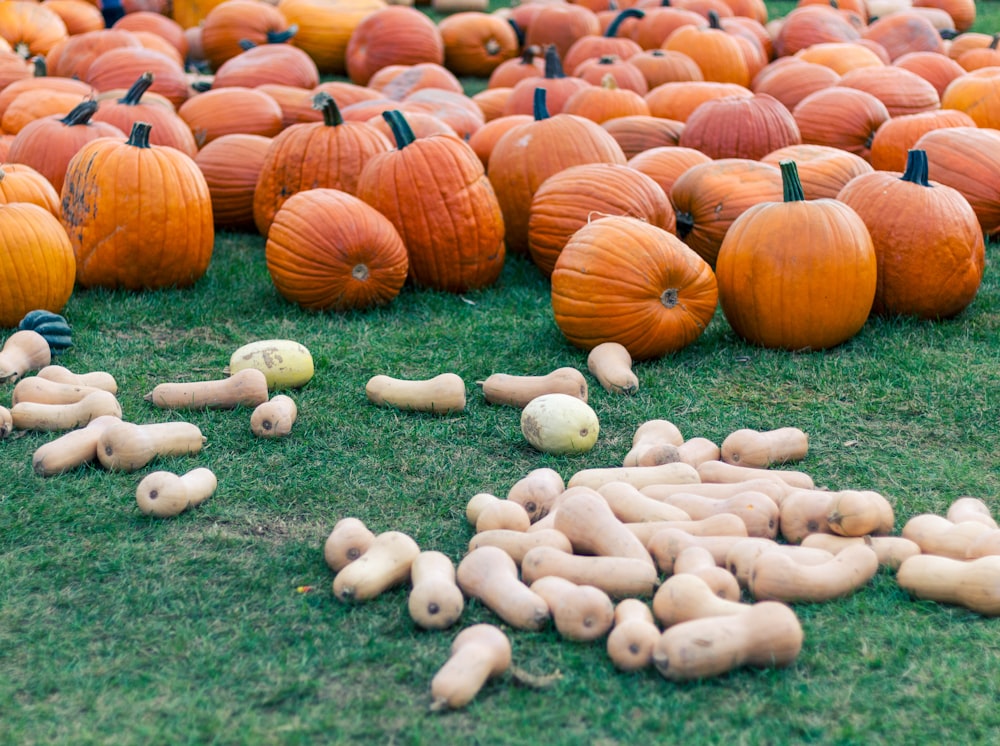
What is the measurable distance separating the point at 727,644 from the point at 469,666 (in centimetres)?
59

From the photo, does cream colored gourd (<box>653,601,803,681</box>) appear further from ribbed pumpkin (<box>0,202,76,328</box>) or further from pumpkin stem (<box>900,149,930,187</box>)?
ribbed pumpkin (<box>0,202,76,328</box>)

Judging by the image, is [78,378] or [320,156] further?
[320,156]

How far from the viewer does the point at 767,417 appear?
4.10m

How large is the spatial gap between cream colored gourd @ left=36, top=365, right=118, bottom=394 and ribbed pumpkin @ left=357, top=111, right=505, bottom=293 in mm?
1791

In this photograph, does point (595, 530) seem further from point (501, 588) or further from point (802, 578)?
point (802, 578)

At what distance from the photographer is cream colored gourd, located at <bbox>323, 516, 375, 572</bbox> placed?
3006 mm

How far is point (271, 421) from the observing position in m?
3.89

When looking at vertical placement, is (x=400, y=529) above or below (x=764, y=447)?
below

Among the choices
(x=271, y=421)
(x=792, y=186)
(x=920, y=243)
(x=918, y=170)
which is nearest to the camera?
(x=271, y=421)

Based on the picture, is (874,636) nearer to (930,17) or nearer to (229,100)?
(229,100)

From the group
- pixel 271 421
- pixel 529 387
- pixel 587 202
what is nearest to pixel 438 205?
pixel 587 202

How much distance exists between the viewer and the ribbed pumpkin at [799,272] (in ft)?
15.1

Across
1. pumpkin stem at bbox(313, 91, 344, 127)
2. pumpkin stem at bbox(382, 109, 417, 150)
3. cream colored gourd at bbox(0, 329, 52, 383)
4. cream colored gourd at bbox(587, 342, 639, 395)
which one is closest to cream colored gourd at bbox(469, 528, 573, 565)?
cream colored gourd at bbox(587, 342, 639, 395)

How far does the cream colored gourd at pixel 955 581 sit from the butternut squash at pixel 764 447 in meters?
0.76
